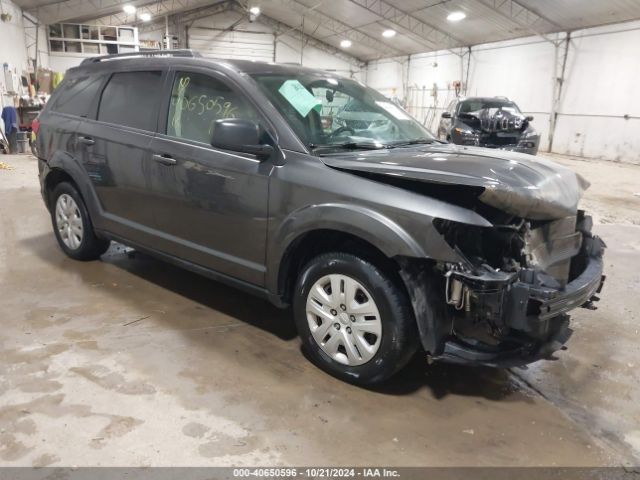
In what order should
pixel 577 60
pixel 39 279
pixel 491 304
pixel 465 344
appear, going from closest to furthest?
pixel 491 304
pixel 465 344
pixel 39 279
pixel 577 60

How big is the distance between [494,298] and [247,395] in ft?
4.14

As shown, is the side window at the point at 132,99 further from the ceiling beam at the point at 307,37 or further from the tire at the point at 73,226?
the ceiling beam at the point at 307,37

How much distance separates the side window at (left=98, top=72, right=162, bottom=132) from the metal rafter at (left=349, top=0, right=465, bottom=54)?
15712 millimetres

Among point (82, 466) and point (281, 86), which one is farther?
point (281, 86)

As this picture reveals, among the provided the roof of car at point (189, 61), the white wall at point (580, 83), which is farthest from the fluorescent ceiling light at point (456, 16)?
the roof of car at point (189, 61)

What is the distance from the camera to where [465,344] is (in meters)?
2.28


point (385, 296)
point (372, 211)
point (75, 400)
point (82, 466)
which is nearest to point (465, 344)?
point (385, 296)

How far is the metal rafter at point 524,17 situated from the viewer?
14.9 meters

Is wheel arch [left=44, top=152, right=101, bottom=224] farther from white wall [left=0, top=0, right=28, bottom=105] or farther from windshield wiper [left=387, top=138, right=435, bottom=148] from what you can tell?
white wall [left=0, top=0, right=28, bottom=105]

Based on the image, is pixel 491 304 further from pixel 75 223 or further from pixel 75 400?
pixel 75 223

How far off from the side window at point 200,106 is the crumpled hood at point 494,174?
2.43ft

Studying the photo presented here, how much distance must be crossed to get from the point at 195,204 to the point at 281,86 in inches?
34.3

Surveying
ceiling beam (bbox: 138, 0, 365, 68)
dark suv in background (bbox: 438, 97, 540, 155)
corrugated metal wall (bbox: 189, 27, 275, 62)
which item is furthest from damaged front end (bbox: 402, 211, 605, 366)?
ceiling beam (bbox: 138, 0, 365, 68)

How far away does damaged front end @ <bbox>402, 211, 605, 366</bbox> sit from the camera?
82.2 inches
